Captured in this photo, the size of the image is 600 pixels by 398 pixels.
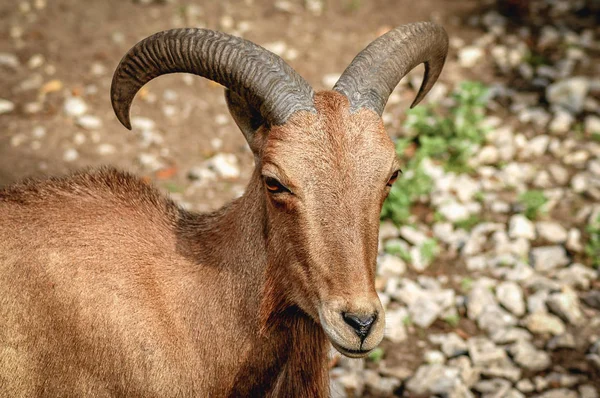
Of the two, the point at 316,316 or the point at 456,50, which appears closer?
the point at 316,316

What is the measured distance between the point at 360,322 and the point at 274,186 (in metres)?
0.94

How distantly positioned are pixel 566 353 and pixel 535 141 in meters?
3.29

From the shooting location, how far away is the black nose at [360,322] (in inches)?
147

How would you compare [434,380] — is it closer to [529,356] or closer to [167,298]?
[529,356]

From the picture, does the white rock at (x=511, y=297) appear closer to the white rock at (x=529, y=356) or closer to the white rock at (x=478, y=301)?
the white rock at (x=478, y=301)

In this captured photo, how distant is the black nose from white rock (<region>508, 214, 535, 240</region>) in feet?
13.6

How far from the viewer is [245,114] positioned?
4516 millimetres

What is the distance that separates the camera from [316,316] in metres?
4.08

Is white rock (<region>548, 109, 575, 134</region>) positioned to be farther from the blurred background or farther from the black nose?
the black nose

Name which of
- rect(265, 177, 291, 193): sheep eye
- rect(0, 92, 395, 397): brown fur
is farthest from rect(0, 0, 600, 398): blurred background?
rect(265, 177, 291, 193): sheep eye

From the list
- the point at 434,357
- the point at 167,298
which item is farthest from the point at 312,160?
the point at 434,357

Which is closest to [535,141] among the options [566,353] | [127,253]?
[566,353]

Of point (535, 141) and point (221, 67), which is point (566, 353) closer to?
point (535, 141)

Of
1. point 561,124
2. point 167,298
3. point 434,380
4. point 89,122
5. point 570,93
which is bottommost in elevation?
point 167,298
